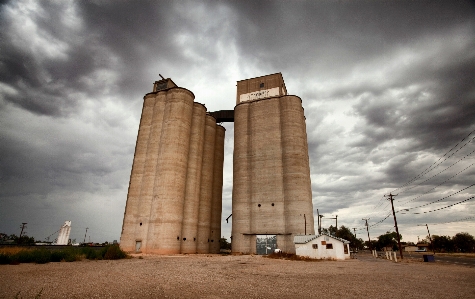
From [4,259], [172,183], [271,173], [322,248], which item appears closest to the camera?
[4,259]

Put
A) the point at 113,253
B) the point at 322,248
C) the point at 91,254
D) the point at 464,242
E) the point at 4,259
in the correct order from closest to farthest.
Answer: the point at 4,259 < the point at 91,254 < the point at 113,253 < the point at 322,248 < the point at 464,242

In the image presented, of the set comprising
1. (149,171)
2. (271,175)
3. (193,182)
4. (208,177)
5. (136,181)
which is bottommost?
Answer: (136,181)

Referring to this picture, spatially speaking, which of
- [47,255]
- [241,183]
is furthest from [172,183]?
[47,255]

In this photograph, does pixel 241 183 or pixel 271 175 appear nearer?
pixel 271 175

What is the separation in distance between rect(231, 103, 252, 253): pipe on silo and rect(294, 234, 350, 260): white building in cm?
1067

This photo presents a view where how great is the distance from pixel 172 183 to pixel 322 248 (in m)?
24.1

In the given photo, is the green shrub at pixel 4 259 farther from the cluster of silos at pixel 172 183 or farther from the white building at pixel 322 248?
the white building at pixel 322 248

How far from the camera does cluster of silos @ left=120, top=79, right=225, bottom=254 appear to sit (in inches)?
1485

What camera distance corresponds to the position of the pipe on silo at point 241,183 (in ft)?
135

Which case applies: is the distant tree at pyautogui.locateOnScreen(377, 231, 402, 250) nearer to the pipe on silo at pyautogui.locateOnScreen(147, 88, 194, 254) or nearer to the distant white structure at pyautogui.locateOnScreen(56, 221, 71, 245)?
the pipe on silo at pyautogui.locateOnScreen(147, 88, 194, 254)

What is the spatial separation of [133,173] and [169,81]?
2089 centimetres

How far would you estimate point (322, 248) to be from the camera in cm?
3219

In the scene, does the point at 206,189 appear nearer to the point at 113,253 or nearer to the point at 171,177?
the point at 171,177

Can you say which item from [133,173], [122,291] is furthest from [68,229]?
[122,291]
